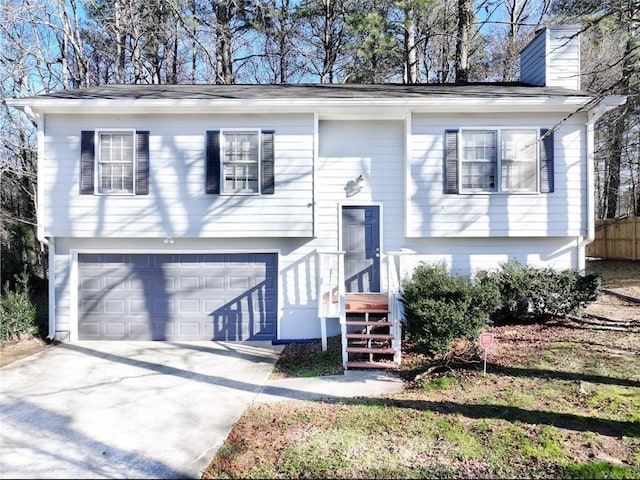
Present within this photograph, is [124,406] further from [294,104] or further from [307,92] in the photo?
[307,92]

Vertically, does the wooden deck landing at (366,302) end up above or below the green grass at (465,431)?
above

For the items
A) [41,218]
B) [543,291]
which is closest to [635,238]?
[543,291]

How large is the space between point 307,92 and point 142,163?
143 inches

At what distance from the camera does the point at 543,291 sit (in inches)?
279

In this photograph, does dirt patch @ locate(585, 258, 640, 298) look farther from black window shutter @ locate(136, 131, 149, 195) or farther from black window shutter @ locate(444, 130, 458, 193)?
black window shutter @ locate(136, 131, 149, 195)

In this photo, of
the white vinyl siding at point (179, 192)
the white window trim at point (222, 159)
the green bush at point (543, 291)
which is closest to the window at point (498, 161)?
the green bush at point (543, 291)

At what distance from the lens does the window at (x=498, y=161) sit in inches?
296

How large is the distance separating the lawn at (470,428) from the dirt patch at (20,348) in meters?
5.24

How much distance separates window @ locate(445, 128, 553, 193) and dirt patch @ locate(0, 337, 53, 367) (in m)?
8.52

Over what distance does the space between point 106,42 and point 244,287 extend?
12.3 meters

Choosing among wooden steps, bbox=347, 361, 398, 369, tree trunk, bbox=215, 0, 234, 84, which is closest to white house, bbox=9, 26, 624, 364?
wooden steps, bbox=347, 361, 398, 369

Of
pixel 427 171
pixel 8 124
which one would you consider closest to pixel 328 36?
pixel 427 171

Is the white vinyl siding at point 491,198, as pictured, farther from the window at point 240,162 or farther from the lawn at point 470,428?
the window at point 240,162

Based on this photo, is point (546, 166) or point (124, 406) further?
point (546, 166)
